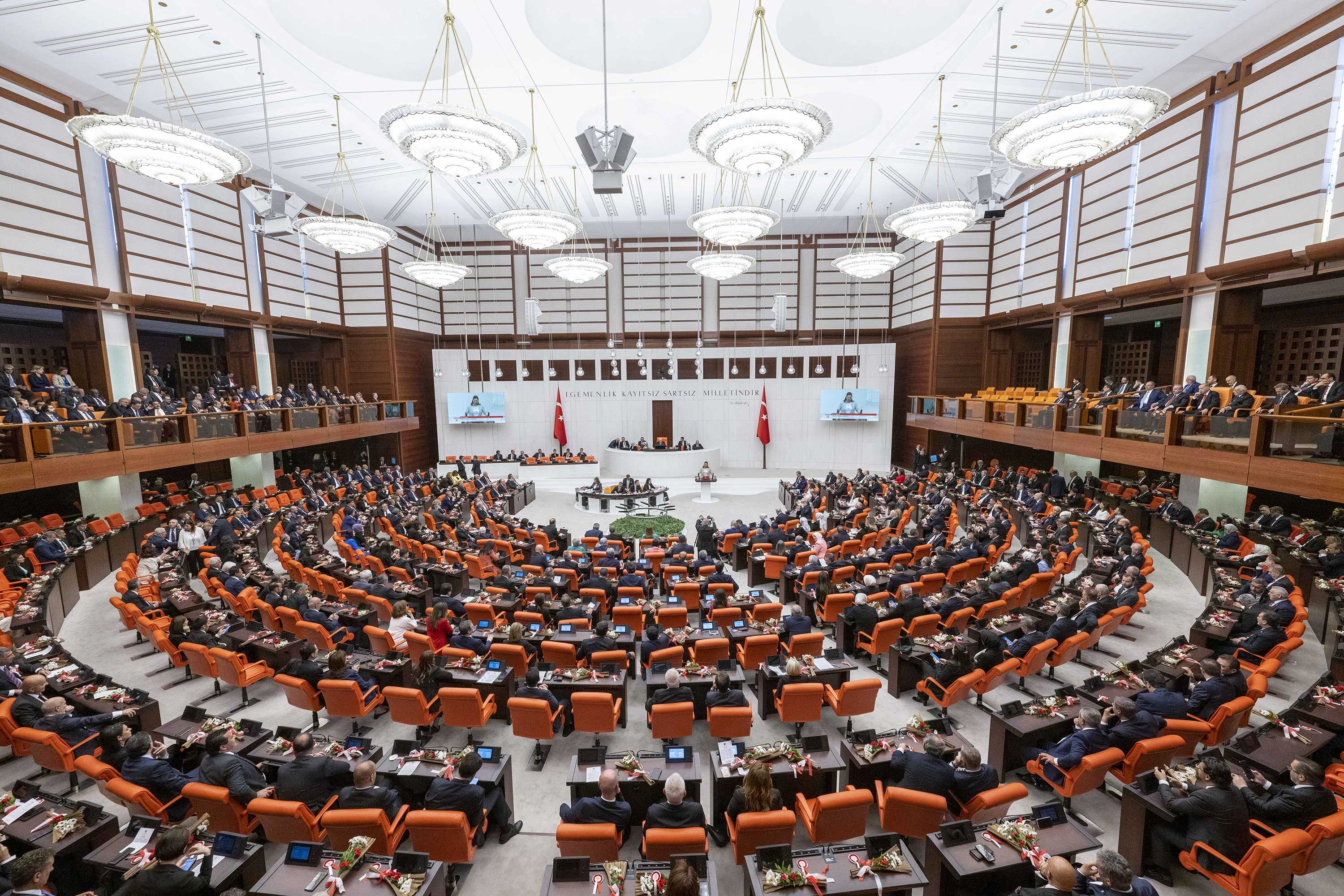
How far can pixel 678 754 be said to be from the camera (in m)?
5.12

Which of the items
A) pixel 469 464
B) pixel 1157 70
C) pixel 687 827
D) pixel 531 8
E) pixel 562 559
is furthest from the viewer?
pixel 469 464

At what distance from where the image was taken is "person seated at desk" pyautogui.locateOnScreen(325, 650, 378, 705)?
6.43 meters

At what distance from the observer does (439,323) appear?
89.4 ft

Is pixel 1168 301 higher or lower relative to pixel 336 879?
higher

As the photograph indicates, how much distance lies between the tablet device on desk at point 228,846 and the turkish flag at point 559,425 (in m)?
21.7

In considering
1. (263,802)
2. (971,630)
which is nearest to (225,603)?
(263,802)

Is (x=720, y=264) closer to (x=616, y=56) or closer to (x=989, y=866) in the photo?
(x=616, y=56)

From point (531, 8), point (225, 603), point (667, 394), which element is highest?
point (531, 8)

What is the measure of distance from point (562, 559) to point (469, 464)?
1596 cm

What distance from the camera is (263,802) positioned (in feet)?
14.4

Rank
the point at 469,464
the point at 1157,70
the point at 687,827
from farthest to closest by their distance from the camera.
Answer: the point at 469,464 < the point at 1157,70 < the point at 687,827

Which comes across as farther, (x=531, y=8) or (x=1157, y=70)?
(x=1157, y=70)

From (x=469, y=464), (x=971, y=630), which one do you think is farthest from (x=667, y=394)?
(x=971, y=630)

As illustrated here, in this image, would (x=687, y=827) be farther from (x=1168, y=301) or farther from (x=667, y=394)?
(x=667, y=394)
